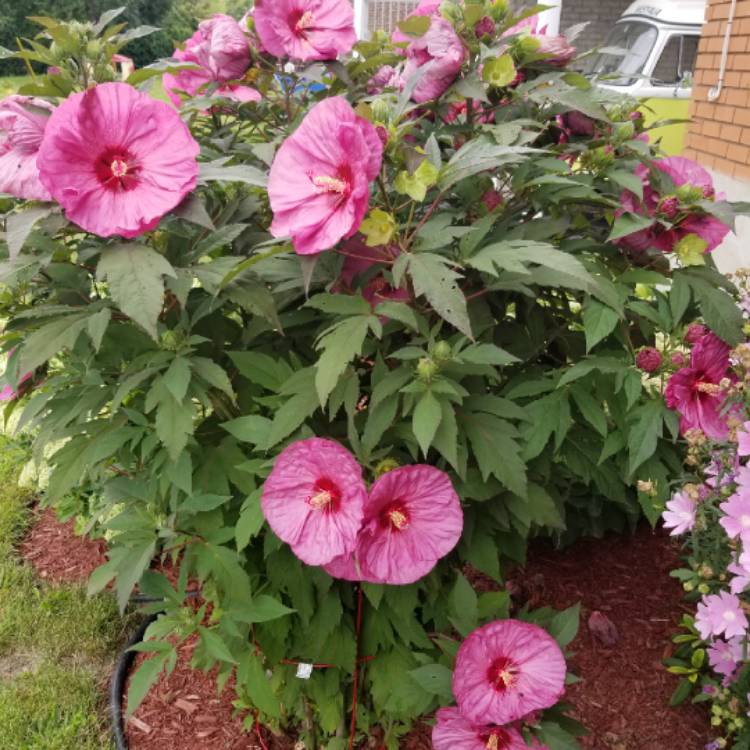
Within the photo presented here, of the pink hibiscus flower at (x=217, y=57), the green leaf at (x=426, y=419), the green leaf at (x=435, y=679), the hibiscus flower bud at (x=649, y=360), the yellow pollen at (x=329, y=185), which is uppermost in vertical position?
the pink hibiscus flower at (x=217, y=57)

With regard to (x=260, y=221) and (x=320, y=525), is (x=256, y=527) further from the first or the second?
(x=260, y=221)

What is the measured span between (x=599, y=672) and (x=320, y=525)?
102 cm

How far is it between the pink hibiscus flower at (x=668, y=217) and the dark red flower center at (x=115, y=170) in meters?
0.91

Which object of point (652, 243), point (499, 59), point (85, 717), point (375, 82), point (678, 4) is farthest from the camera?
point (678, 4)

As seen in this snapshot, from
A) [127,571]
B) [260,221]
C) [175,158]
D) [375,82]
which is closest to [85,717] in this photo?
[127,571]

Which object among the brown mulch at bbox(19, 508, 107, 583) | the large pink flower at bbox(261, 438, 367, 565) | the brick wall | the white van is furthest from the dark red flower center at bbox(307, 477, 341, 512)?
the white van

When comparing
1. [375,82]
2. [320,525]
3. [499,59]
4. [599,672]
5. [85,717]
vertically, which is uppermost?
[499,59]

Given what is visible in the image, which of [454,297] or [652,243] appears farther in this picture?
[652,243]

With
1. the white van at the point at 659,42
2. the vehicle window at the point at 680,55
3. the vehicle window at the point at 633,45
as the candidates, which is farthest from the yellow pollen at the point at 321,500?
the vehicle window at the point at 680,55

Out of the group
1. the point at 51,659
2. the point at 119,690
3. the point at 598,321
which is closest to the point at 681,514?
the point at 598,321

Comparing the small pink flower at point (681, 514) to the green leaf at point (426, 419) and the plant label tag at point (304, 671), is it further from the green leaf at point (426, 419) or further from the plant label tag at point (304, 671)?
the plant label tag at point (304, 671)

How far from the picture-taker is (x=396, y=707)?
1.56 metres

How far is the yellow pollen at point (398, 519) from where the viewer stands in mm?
1295

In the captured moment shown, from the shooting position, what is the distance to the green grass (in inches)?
78.6
